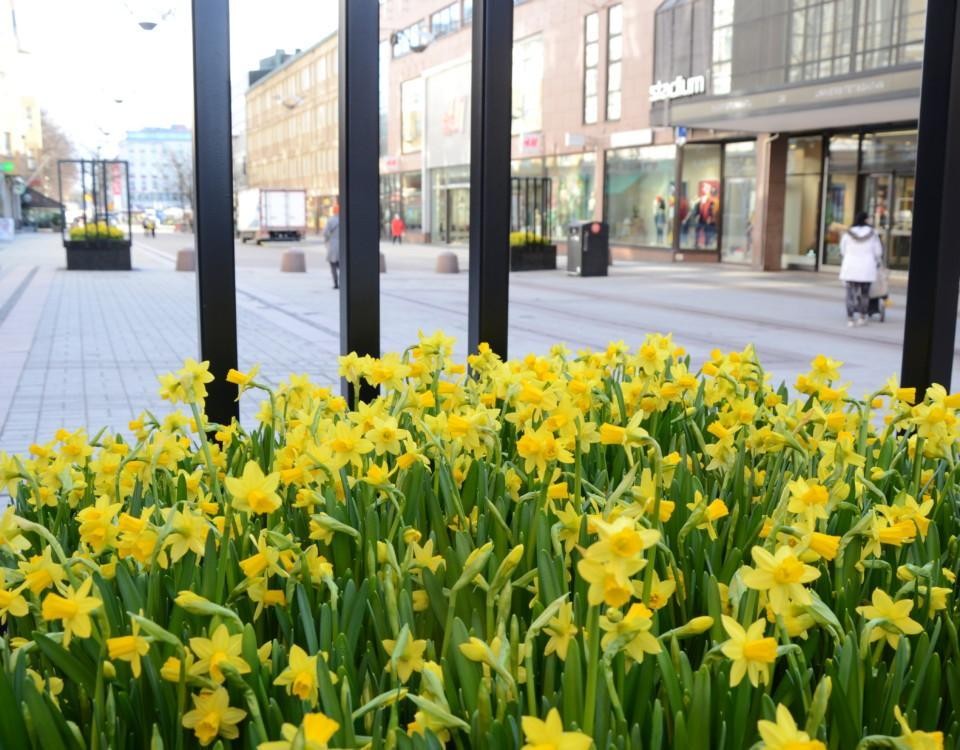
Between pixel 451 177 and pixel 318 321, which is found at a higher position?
pixel 451 177

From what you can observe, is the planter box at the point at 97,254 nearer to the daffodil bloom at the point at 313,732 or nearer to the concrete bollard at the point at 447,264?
the concrete bollard at the point at 447,264

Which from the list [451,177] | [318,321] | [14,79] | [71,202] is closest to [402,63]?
[451,177]

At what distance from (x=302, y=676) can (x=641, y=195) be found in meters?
32.3

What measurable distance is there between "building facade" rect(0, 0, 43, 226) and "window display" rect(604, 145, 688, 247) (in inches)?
1248

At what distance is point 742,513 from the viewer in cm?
179

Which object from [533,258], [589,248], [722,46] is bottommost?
[533,258]

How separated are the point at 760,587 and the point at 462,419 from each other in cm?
67

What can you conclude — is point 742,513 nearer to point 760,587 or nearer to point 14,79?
point 760,587

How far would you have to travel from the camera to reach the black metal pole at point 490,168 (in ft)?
8.84

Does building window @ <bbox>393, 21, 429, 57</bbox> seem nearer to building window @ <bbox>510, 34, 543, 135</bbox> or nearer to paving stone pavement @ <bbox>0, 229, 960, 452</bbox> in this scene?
building window @ <bbox>510, 34, 543, 135</bbox>

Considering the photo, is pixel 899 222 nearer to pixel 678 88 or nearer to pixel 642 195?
pixel 678 88

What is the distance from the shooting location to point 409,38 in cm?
4859

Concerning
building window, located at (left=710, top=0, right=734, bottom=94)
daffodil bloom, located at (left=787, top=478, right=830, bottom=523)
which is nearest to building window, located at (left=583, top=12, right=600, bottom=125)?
building window, located at (left=710, top=0, right=734, bottom=94)

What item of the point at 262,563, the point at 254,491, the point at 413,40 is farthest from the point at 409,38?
the point at 262,563
